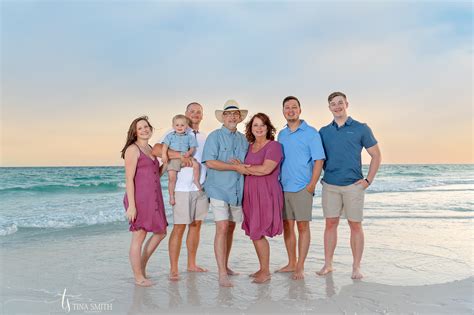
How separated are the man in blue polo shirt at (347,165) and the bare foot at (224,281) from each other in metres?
1.13

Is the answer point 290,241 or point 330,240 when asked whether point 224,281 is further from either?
point 330,240

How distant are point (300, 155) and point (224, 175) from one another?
2.90 feet

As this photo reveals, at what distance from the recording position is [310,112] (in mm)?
10375

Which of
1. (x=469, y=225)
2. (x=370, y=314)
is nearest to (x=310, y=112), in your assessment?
(x=469, y=225)

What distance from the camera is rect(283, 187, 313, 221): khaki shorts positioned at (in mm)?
5211

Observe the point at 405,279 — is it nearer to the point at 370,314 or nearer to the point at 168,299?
the point at 370,314

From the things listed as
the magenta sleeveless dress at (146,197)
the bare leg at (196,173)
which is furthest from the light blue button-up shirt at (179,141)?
the magenta sleeveless dress at (146,197)

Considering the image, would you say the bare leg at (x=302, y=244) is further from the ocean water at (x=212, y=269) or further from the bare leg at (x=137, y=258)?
the bare leg at (x=137, y=258)

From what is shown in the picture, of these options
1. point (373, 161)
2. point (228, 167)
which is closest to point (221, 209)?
point (228, 167)

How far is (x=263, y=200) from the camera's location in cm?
504

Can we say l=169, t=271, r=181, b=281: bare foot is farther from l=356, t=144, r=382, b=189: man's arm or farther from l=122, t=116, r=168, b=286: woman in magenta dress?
l=356, t=144, r=382, b=189: man's arm

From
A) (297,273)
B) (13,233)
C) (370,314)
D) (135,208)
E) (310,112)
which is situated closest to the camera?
(370,314)

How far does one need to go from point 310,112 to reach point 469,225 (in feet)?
12.7

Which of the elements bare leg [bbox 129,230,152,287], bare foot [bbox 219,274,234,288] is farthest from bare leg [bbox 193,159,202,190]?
bare foot [bbox 219,274,234,288]
